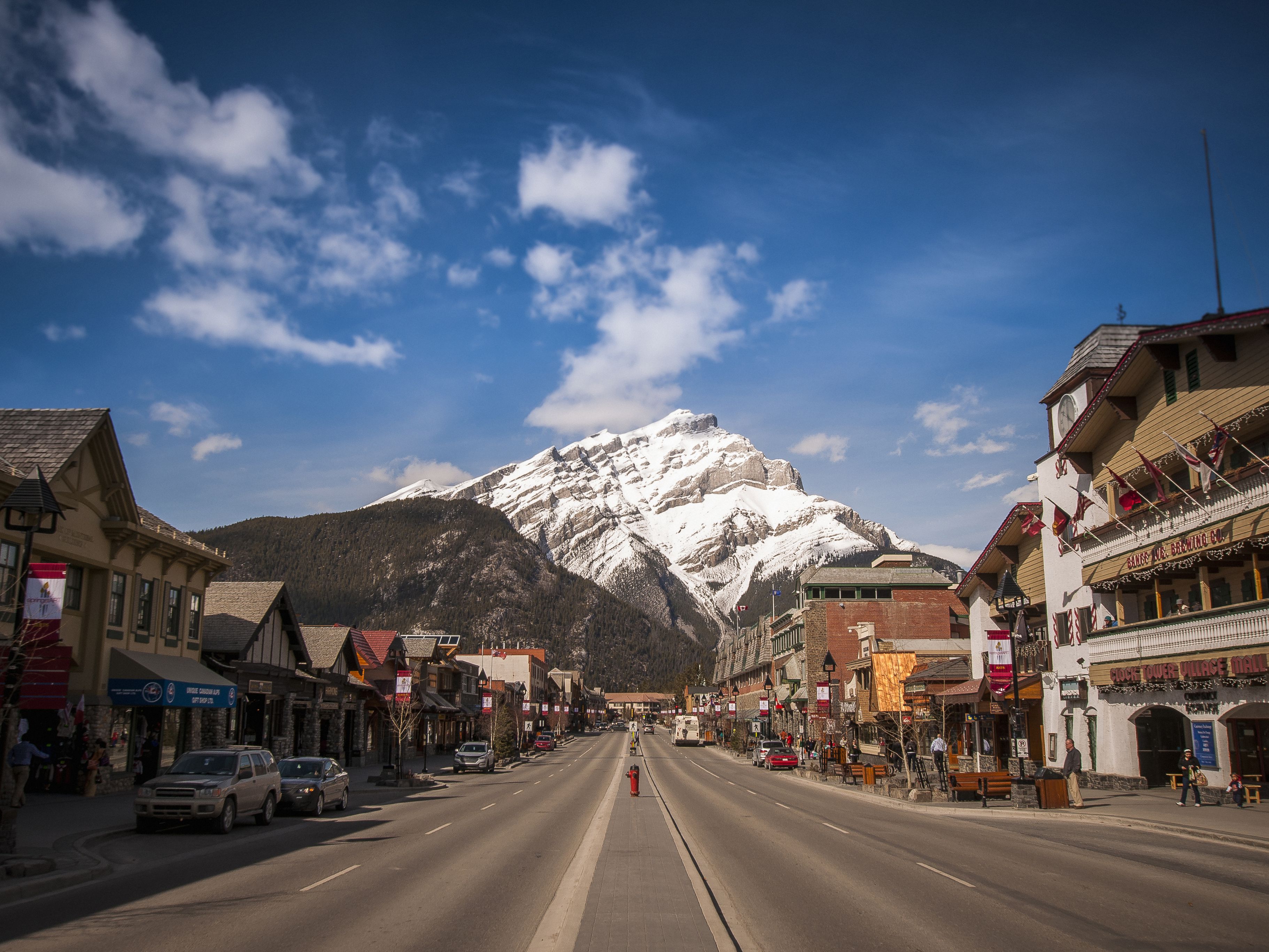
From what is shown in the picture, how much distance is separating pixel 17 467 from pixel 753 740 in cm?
6301

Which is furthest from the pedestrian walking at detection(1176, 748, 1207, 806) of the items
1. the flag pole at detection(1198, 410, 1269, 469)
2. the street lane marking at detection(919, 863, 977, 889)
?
the street lane marking at detection(919, 863, 977, 889)

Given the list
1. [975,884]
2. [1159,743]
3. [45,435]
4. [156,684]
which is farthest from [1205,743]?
[45,435]

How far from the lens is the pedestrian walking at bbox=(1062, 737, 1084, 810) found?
85.1 ft

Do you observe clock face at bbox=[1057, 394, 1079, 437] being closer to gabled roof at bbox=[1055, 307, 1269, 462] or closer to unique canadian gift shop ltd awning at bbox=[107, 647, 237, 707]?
gabled roof at bbox=[1055, 307, 1269, 462]

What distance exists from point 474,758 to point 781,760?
18.3m

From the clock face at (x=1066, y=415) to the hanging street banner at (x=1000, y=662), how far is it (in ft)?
35.3

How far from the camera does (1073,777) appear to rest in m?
26.1

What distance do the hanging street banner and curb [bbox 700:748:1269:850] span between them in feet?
15.0

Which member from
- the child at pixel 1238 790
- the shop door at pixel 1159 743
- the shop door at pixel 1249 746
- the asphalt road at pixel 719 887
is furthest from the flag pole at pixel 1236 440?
the asphalt road at pixel 719 887

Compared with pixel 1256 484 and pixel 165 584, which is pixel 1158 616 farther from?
pixel 165 584

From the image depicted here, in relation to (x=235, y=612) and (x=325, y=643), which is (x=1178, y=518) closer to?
(x=235, y=612)

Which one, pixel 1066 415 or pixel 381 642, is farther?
pixel 381 642

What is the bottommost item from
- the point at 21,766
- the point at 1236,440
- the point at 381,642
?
the point at 21,766

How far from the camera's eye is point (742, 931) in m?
9.76
